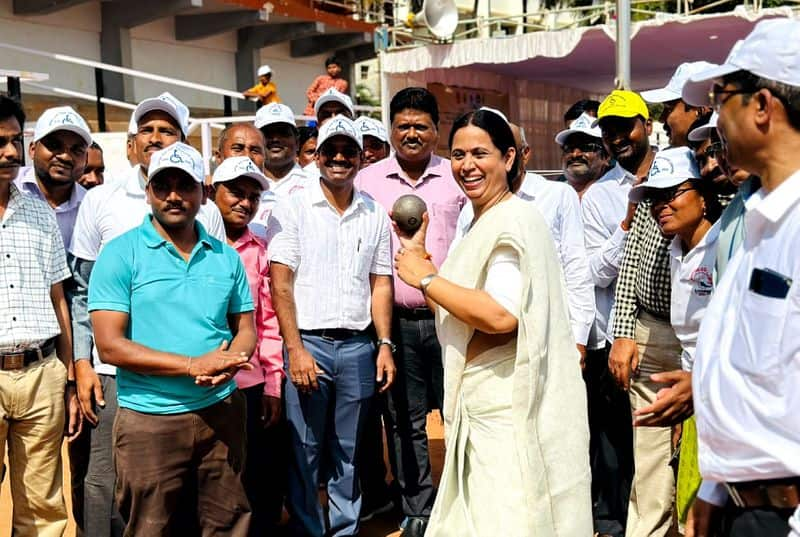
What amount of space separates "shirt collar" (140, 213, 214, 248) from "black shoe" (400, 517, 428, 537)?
2251 millimetres

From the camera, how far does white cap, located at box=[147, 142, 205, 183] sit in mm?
4051

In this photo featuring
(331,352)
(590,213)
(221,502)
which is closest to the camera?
(221,502)

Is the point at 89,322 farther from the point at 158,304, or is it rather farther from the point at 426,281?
the point at 426,281

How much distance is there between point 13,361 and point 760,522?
3145mm

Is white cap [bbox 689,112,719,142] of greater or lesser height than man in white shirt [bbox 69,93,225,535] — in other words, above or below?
above

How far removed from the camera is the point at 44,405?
432 centimetres

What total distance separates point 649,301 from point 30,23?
48.0 ft

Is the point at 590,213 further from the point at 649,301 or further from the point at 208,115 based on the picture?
the point at 208,115

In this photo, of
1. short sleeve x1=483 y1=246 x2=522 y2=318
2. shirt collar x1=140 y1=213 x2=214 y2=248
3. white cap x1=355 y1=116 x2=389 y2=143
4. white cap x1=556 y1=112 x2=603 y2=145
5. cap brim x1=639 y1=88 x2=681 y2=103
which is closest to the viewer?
short sleeve x1=483 y1=246 x2=522 y2=318

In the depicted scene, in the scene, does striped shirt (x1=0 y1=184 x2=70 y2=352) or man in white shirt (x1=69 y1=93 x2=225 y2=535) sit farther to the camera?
man in white shirt (x1=69 y1=93 x2=225 y2=535)

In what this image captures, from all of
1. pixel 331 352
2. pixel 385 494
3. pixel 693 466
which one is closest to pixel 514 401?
pixel 693 466

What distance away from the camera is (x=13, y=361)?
4.23 m

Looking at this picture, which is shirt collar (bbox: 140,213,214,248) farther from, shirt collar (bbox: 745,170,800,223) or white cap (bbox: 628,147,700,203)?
shirt collar (bbox: 745,170,800,223)

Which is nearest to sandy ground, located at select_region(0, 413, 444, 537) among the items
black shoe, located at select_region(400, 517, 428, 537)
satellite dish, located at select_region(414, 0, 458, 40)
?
black shoe, located at select_region(400, 517, 428, 537)
